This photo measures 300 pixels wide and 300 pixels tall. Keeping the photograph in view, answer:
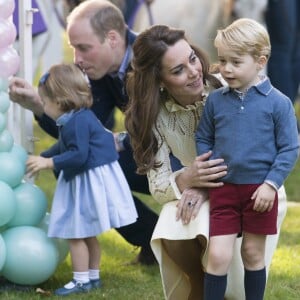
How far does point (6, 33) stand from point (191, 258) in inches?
51.6

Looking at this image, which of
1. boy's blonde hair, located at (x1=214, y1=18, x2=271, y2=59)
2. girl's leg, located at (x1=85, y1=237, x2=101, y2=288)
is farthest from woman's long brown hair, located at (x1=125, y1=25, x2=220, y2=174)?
girl's leg, located at (x1=85, y1=237, x2=101, y2=288)

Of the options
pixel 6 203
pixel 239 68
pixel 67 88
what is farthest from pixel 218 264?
pixel 67 88

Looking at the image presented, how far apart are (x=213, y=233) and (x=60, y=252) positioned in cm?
121

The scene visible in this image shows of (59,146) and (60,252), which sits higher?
(59,146)

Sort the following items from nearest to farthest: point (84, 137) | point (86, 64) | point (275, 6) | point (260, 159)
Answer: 1. point (260, 159)
2. point (84, 137)
3. point (86, 64)
4. point (275, 6)

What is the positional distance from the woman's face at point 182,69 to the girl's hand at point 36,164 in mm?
818

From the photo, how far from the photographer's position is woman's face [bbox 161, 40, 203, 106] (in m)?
3.91

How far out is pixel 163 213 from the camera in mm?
4043

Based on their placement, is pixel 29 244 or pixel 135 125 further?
pixel 29 244

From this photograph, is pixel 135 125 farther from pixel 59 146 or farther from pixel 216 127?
pixel 59 146

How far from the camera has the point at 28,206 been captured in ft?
15.2

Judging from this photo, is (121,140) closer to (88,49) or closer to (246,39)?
(88,49)

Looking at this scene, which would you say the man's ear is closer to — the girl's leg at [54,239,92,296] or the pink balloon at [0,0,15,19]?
the pink balloon at [0,0,15,19]

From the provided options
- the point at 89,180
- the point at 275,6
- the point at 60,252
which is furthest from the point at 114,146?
the point at 275,6
